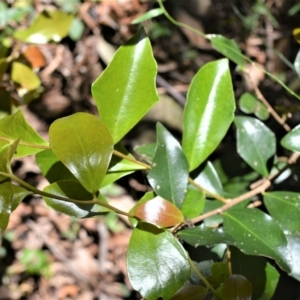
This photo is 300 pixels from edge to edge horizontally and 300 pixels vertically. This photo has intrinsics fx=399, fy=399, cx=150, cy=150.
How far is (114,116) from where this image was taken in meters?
0.62

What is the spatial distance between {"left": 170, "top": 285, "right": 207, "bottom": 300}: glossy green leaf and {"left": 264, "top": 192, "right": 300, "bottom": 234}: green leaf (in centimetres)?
25

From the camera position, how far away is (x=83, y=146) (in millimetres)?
506

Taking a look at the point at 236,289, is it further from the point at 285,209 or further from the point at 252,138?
the point at 252,138

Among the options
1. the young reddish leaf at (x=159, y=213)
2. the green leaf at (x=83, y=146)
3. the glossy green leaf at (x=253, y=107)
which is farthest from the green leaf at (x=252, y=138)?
the green leaf at (x=83, y=146)

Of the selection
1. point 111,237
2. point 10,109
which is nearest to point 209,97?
point 10,109

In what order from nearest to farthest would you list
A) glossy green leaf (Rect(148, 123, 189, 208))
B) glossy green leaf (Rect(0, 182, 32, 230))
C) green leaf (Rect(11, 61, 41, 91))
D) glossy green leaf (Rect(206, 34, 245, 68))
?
glossy green leaf (Rect(0, 182, 32, 230))
glossy green leaf (Rect(148, 123, 189, 208))
glossy green leaf (Rect(206, 34, 245, 68))
green leaf (Rect(11, 61, 41, 91))

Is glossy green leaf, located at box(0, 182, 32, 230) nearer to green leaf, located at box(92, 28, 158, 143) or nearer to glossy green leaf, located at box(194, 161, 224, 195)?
green leaf, located at box(92, 28, 158, 143)

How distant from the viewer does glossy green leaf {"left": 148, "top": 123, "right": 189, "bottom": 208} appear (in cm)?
69

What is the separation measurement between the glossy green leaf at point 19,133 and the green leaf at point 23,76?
46cm

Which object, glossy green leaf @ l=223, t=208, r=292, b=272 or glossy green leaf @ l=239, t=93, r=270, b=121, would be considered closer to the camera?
glossy green leaf @ l=223, t=208, r=292, b=272

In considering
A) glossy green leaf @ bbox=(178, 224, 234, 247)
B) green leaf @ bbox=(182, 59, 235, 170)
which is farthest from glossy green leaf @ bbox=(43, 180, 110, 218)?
green leaf @ bbox=(182, 59, 235, 170)

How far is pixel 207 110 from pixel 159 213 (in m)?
0.23

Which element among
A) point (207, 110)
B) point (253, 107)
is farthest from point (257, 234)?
point (253, 107)

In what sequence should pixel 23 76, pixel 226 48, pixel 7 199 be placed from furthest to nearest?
1. pixel 23 76
2. pixel 226 48
3. pixel 7 199
